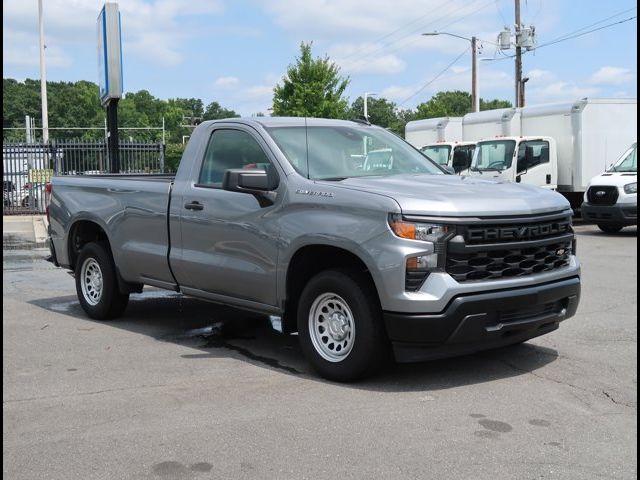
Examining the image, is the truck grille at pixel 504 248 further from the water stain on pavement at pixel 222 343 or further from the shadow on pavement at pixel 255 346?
the water stain on pavement at pixel 222 343

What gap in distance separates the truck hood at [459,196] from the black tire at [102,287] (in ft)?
10.5

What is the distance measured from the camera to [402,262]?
521 cm

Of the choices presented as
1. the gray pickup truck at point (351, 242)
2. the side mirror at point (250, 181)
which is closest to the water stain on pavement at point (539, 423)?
the gray pickup truck at point (351, 242)

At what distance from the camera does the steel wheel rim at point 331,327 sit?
18.5 ft

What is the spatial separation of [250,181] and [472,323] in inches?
79.4

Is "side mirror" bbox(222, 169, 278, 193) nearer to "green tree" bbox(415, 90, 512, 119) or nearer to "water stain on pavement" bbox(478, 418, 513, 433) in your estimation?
"water stain on pavement" bbox(478, 418, 513, 433)

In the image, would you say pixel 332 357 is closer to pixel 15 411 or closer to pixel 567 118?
pixel 15 411

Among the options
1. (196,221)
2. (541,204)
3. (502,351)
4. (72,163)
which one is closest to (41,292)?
(196,221)

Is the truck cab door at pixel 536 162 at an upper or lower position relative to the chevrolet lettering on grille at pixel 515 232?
upper

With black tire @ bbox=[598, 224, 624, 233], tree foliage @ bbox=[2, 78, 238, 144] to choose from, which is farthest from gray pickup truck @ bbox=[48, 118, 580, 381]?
tree foliage @ bbox=[2, 78, 238, 144]

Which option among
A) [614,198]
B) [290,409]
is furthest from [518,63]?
[290,409]

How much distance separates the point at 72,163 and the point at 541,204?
21.2m

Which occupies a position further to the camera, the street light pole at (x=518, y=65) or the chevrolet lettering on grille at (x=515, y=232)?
the street light pole at (x=518, y=65)

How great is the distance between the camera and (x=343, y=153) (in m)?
6.56
